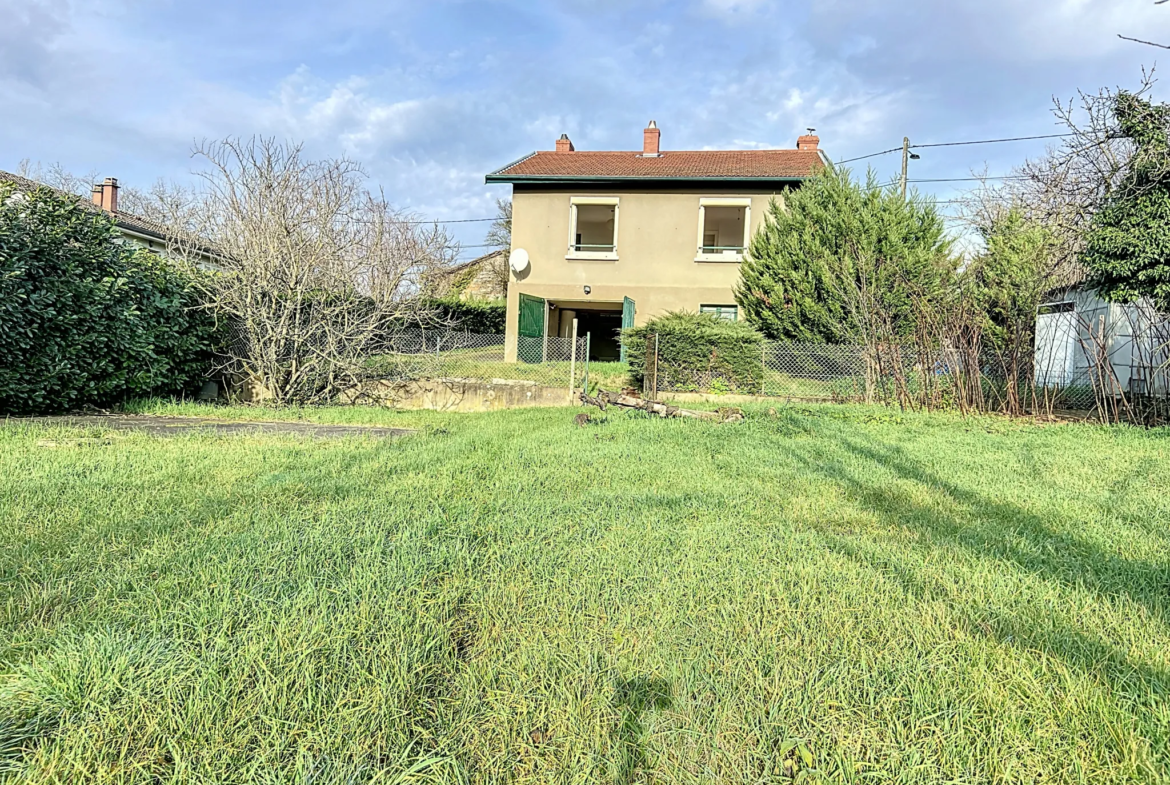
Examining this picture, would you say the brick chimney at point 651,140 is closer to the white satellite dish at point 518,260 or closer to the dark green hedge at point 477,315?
the white satellite dish at point 518,260

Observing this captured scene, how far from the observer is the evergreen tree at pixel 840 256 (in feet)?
40.3

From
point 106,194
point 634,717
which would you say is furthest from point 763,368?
point 106,194

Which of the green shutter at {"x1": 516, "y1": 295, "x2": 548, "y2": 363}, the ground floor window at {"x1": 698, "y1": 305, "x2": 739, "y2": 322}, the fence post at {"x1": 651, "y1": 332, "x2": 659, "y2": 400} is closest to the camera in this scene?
the fence post at {"x1": 651, "y1": 332, "x2": 659, "y2": 400}

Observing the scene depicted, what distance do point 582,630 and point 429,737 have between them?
701mm

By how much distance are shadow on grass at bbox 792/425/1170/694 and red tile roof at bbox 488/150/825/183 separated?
12537 millimetres

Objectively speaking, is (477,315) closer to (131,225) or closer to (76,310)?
(131,225)

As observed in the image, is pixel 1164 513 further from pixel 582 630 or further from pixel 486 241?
pixel 486 241

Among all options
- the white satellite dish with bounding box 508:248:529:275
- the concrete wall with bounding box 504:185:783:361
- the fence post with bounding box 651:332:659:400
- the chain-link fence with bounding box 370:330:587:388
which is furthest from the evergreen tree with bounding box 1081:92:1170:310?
the white satellite dish with bounding box 508:248:529:275

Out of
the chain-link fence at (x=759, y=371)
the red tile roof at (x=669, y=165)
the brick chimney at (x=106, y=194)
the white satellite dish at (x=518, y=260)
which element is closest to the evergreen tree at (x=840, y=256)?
the chain-link fence at (x=759, y=371)

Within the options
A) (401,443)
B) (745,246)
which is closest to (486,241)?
(745,246)

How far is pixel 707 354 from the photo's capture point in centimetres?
1152

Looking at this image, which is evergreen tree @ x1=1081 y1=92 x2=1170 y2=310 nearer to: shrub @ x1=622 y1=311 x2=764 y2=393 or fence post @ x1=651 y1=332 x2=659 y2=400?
shrub @ x1=622 y1=311 x2=764 y2=393

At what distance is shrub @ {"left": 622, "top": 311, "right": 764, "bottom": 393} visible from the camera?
37.3 ft

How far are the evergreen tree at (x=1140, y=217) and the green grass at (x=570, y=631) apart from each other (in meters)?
5.17
